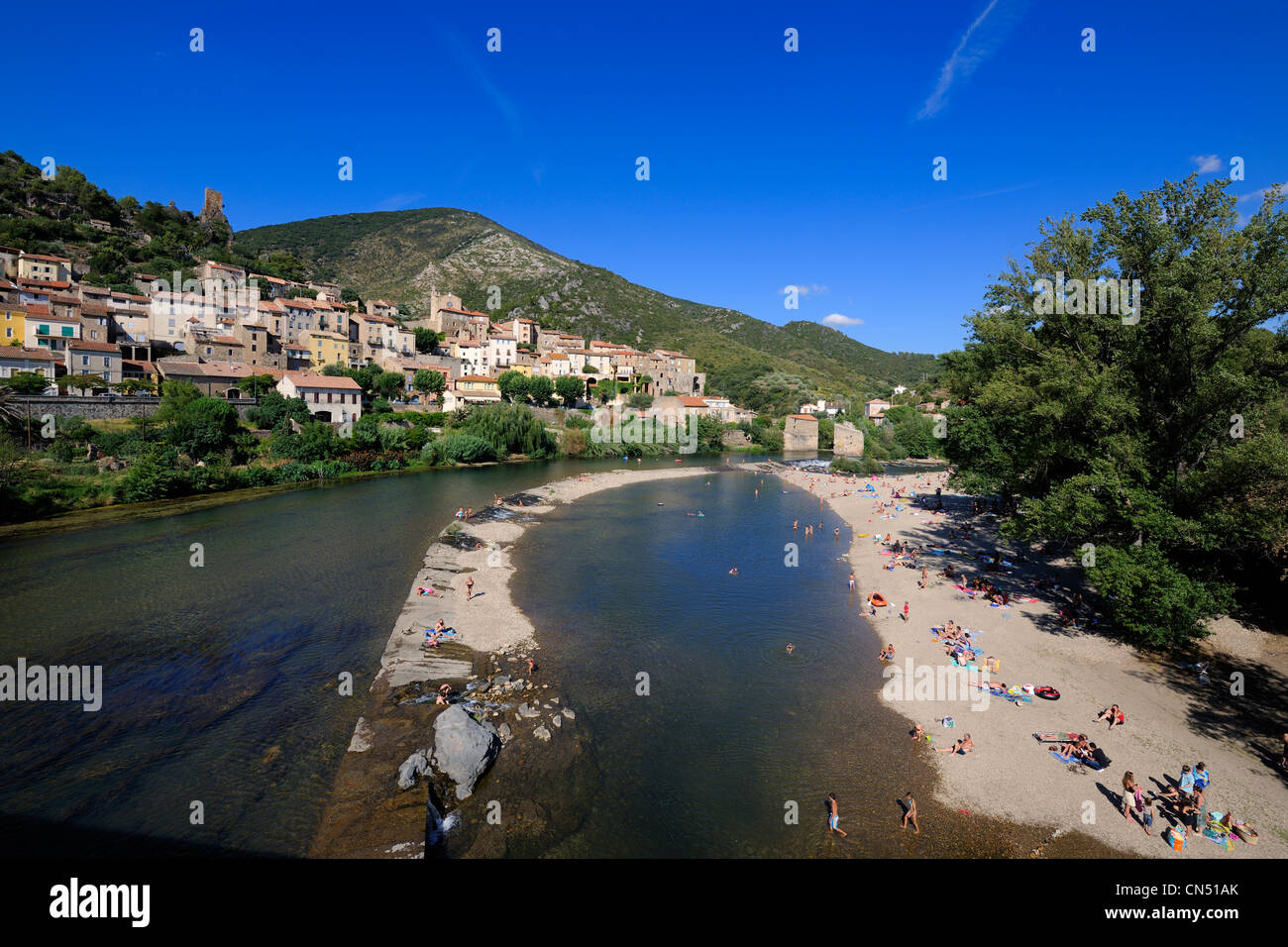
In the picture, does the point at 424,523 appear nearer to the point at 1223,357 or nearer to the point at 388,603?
the point at 388,603

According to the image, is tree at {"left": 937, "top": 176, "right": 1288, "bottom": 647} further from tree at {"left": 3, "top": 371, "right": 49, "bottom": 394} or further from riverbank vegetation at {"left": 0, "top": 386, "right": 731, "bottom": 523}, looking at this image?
tree at {"left": 3, "top": 371, "right": 49, "bottom": 394}

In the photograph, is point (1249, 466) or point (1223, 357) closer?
point (1249, 466)

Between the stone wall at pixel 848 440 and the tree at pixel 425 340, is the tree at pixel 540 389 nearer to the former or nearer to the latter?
the tree at pixel 425 340

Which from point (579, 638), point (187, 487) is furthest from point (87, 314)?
point (579, 638)

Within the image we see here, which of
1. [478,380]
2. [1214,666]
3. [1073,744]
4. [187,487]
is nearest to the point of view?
[1073,744]

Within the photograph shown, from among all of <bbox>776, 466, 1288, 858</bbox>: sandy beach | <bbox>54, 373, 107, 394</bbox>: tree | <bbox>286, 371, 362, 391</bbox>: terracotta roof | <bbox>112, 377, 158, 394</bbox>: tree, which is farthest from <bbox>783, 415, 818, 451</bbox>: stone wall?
<bbox>54, 373, 107, 394</bbox>: tree

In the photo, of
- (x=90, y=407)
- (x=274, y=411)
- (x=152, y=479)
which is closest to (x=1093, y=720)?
(x=152, y=479)

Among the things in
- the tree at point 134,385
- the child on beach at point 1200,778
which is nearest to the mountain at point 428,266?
the tree at point 134,385
